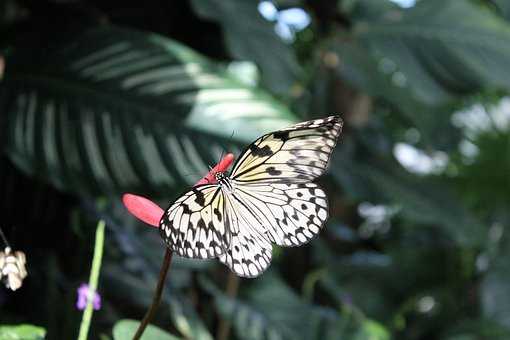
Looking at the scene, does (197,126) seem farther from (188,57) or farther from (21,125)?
(21,125)

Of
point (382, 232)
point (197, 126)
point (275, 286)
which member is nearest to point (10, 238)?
point (197, 126)

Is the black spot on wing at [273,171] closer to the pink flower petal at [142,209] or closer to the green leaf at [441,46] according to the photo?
the pink flower petal at [142,209]

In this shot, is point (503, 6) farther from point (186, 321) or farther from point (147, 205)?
point (147, 205)

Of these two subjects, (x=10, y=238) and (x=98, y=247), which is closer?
(x=98, y=247)

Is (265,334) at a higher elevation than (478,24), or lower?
lower

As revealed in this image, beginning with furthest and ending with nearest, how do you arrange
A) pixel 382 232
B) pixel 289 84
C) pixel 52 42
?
pixel 382 232 < pixel 289 84 < pixel 52 42

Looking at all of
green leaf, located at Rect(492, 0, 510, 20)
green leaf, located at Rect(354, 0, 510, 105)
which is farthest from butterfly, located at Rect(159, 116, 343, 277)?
green leaf, located at Rect(354, 0, 510, 105)
